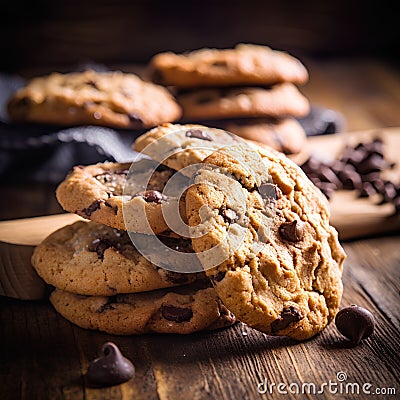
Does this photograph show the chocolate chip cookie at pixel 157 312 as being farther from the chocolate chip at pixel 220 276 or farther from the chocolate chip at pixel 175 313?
the chocolate chip at pixel 220 276

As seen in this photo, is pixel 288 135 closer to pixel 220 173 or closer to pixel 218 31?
pixel 220 173

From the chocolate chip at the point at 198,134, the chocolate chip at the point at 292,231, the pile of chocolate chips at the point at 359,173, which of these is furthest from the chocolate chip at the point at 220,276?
the pile of chocolate chips at the point at 359,173

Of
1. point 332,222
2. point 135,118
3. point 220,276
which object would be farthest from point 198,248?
point 135,118

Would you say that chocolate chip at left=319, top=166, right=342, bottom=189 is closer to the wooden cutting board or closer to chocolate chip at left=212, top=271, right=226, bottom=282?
the wooden cutting board

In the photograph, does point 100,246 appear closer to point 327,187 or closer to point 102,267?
point 102,267

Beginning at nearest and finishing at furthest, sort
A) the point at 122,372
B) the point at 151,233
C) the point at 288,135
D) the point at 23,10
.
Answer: the point at 122,372 < the point at 151,233 < the point at 288,135 < the point at 23,10

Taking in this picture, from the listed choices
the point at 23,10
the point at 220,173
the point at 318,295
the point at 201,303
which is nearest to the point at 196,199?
the point at 220,173
